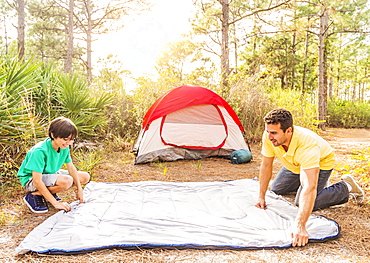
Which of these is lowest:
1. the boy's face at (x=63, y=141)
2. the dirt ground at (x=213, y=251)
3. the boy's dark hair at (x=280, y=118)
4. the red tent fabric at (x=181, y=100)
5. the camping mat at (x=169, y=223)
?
the dirt ground at (x=213, y=251)

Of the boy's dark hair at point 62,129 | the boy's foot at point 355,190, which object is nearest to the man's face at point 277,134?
the boy's foot at point 355,190

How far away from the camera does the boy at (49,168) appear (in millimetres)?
2463

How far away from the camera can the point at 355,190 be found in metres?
3.00

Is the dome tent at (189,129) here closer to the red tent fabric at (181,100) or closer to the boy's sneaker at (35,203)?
the red tent fabric at (181,100)

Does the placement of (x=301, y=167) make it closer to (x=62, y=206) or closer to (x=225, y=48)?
(x=62, y=206)

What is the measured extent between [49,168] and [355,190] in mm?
2928

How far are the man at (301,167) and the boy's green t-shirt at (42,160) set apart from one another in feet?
5.98

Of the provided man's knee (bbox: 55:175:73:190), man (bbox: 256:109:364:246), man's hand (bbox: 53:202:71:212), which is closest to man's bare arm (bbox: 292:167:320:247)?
man (bbox: 256:109:364:246)

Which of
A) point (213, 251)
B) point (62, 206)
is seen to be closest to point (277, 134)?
point (213, 251)

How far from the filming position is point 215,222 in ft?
7.80

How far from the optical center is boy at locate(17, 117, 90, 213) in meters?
2.46

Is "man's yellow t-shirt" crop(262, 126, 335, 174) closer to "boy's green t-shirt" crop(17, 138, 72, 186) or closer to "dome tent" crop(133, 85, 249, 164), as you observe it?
"boy's green t-shirt" crop(17, 138, 72, 186)

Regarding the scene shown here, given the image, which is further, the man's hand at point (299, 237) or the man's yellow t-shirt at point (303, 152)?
the man's yellow t-shirt at point (303, 152)

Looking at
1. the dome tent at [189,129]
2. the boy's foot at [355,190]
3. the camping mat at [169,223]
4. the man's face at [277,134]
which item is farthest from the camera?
the dome tent at [189,129]
